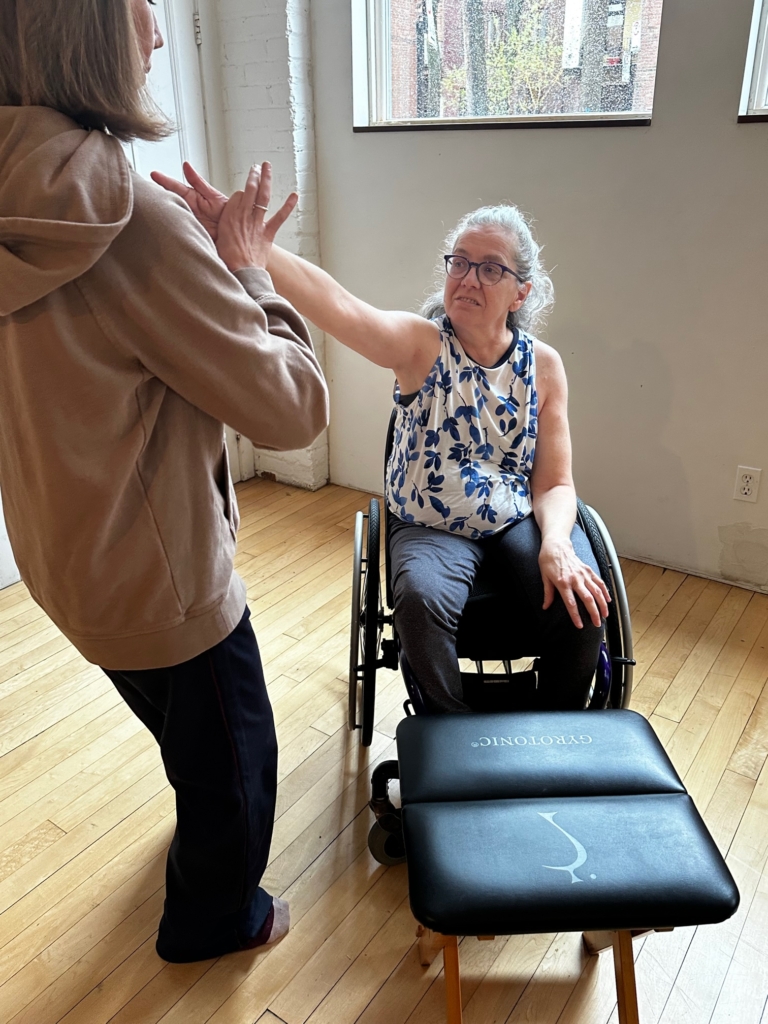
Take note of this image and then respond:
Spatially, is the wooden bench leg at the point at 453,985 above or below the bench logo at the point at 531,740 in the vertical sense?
below

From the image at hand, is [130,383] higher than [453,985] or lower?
higher

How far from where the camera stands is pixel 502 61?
2.54 metres

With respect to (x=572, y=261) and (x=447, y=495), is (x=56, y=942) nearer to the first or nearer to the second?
(x=447, y=495)

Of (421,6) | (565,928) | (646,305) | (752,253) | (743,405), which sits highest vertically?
(421,6)

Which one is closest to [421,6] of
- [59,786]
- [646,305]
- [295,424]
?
[646,305]

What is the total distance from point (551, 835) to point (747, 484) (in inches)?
66.3

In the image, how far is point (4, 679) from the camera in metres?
2.10

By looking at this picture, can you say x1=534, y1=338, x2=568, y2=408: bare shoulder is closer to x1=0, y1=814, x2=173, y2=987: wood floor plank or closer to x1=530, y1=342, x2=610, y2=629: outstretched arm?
x1=530, y1=342, x2=610, y2=629: outstretched arm

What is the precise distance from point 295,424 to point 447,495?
783 millimetres

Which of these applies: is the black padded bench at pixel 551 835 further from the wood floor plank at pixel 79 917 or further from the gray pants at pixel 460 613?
the wood floor plank at pixel 79 917

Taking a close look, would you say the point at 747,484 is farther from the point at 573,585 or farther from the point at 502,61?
the point at 502,61

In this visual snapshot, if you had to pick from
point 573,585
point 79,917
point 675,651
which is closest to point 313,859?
point 79,917

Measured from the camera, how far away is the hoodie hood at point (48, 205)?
2.48ft

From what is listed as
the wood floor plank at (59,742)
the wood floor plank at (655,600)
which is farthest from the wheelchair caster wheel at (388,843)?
the wood floor plank at (655,600)
